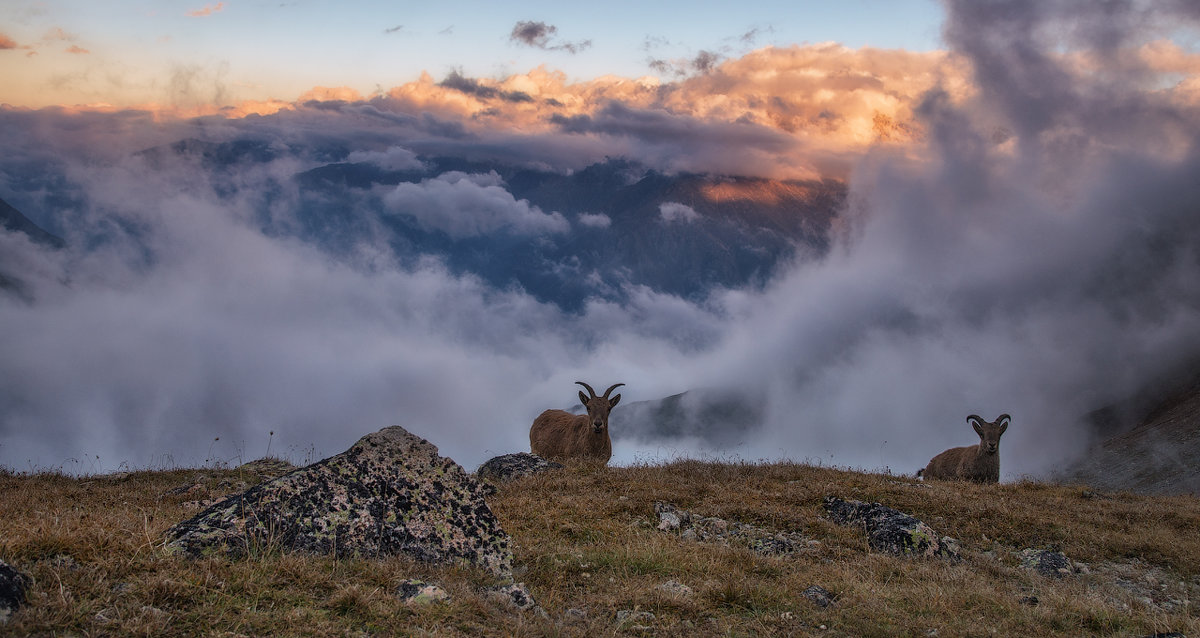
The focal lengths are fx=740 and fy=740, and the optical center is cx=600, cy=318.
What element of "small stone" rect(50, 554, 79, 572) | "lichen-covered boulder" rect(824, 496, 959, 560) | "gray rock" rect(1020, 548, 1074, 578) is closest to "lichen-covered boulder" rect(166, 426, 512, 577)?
"small stone" rect(50, 554, 79, 572)

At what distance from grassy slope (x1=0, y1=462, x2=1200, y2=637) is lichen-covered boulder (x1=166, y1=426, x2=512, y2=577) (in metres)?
0.39

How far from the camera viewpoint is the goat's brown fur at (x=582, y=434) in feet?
75.9

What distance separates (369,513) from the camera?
7727mm

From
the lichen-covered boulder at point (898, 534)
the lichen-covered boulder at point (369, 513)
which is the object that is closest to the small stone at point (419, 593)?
the lichen-covered boulder at point (369, 513)

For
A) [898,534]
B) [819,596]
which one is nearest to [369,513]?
[819,596]

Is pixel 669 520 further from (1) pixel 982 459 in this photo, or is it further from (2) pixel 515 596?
(1) pixel 982 459

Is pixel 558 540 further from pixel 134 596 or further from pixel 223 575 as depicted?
pixel 134 596

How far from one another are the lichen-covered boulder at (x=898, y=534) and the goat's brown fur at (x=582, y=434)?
10250mm

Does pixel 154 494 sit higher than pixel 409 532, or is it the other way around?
pixel 154 494

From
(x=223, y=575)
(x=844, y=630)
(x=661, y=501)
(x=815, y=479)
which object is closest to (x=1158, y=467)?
(x=815, y=479)

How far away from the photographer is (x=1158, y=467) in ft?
221

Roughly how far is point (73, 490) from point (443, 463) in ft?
35.3

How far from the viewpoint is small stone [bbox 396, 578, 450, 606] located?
6.07 meters

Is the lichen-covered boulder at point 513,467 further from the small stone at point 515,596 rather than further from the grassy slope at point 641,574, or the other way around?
the small stone at point 515,596
